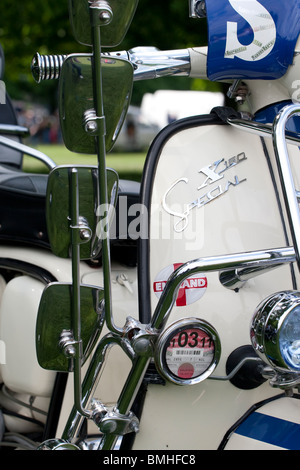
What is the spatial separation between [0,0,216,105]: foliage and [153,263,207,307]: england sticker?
614 cm

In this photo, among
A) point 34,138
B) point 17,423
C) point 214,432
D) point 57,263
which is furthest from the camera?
point 34,138

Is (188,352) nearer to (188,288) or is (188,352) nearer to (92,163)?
(188,288)

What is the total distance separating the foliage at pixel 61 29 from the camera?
7.52 metres

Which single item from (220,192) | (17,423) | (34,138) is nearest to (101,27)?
(220,192)

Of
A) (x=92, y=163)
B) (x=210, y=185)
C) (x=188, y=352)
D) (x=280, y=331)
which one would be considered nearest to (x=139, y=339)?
(x=188, y=352)

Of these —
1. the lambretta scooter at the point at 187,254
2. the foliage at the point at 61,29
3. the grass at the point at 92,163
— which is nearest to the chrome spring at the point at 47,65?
the lambretta scooter at the point at 187,254

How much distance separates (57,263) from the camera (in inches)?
62.2

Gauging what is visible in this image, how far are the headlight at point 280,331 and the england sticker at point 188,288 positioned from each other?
0.81ft

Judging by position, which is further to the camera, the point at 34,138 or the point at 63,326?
the point at 34,138

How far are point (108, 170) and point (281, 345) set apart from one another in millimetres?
415

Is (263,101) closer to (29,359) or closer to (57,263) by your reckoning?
(57,263)

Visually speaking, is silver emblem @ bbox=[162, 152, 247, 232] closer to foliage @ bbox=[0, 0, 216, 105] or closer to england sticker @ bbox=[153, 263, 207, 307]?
england sticker @ bbox=[153, 263, 207, 307]

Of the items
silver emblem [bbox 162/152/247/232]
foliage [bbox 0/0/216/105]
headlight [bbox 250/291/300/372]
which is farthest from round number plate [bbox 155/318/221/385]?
foliage [bbox 0/0/216/105]

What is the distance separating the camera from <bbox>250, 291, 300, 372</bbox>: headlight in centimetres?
102
